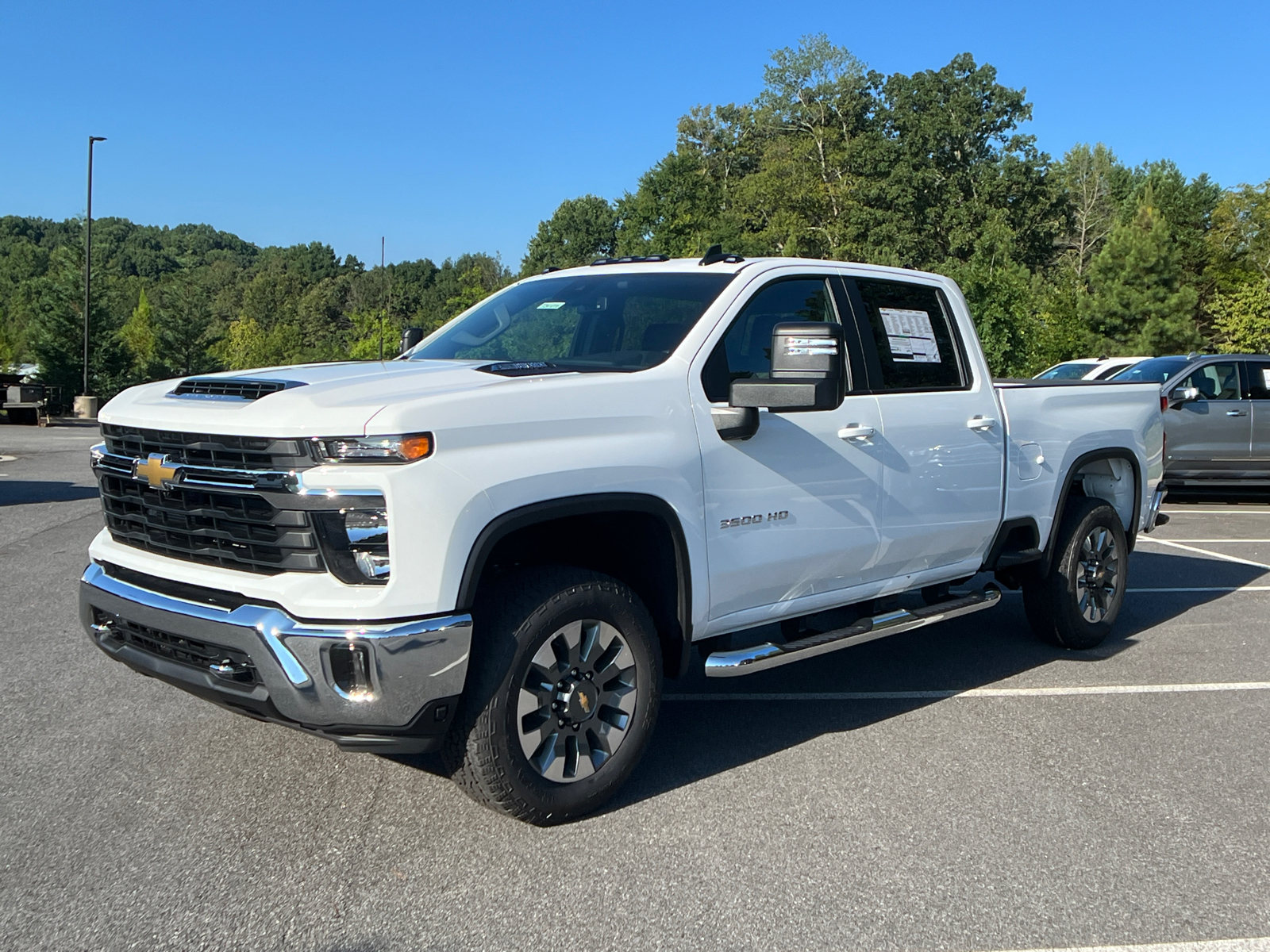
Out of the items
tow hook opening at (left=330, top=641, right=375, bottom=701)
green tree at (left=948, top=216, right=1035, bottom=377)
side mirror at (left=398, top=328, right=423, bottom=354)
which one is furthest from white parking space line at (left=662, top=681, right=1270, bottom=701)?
green tree at (left=948, top=216, right=1035, bottom=377)

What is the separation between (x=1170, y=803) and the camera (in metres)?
4.24

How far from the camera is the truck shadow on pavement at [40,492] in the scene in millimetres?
12844

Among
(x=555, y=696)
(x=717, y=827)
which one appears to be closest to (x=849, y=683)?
(x=717, y=827)

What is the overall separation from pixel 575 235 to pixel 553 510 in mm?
92692

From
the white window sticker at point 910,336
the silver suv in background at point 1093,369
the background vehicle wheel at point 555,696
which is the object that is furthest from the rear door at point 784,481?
A: the silver suv in background at point 1093,369

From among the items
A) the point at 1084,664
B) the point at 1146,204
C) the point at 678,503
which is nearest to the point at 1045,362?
the point at 1146,204

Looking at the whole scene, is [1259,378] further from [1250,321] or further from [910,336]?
[1250,321]

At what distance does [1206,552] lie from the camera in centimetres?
1059

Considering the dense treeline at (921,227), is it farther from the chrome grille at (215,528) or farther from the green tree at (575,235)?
the chrome grille at (215,528)

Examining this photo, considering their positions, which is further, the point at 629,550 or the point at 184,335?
the point at 184,335

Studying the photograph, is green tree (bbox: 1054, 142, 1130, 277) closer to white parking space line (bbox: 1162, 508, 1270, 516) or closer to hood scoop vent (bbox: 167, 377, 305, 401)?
white parking space line (bbox: 1162, 508, 1270, 516)

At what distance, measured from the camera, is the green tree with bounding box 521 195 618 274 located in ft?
306

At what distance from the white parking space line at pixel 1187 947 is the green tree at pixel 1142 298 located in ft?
173

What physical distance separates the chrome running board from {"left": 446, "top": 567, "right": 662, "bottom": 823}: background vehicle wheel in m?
0.34
